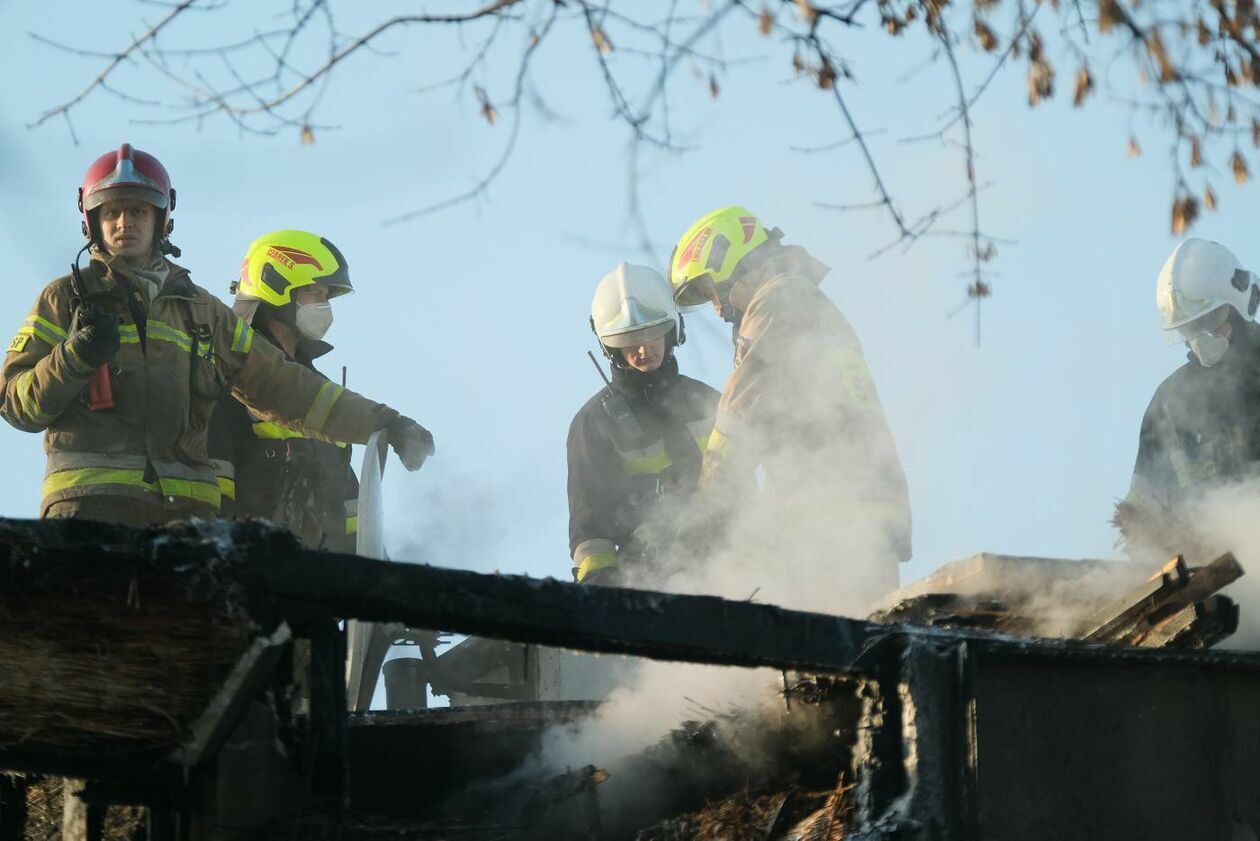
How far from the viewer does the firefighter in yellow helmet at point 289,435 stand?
954cm

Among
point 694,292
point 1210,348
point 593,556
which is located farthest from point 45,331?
point 1210,348

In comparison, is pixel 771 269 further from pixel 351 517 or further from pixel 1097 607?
pixel 1097 607

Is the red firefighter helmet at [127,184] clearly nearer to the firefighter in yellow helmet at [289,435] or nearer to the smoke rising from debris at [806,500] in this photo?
the firefighter in yellow helmet at [289,435]

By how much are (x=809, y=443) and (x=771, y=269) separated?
1.25 m

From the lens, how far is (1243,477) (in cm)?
899

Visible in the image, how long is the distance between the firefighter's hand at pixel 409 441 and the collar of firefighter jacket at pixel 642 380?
194cm

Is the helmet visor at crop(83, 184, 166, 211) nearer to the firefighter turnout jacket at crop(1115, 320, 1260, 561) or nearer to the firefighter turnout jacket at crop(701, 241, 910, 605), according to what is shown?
the firefighter turnout jacket at crop(701, 241, 910, 605)

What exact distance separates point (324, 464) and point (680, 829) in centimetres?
475

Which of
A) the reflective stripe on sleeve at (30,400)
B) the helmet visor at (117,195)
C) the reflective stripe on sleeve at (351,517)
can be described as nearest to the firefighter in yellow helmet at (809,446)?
the reflective stripe on sleeve at (351,517)

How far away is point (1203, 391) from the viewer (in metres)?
9.66

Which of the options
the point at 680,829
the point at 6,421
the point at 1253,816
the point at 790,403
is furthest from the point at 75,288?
the point at 1253,816

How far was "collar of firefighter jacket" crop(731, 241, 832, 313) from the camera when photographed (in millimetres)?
9641

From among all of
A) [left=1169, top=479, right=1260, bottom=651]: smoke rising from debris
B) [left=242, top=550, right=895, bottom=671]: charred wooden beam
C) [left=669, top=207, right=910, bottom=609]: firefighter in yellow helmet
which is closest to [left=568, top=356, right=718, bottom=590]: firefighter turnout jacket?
[left=669, top=207, right=910, bottom=609]: firefighter in yellow helmet

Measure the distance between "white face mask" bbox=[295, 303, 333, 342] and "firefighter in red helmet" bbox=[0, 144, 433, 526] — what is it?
1701 millimetres
